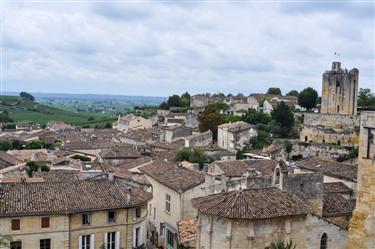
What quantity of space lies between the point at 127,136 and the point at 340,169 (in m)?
58.7

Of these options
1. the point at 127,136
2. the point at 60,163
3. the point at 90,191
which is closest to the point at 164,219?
the point at 90,191

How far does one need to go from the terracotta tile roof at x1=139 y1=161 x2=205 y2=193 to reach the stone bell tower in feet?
70.9

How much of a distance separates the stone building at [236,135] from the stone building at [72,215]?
47.4 m

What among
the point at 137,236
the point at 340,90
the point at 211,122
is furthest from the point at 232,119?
the point at 137,236

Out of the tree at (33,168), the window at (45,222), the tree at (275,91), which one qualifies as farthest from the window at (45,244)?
the tree at (275,91)

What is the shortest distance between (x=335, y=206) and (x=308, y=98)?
85823mm

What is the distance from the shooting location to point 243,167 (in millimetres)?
50375

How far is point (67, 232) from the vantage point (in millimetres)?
32656

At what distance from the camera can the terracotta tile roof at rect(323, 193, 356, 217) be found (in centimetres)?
3225

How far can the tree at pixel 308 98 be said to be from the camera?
116062mm

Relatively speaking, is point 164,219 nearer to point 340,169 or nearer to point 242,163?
point 242,163

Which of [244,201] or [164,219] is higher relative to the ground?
[244,201]

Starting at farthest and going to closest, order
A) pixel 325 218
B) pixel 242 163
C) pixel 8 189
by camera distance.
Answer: pixel 242 163
pixel 8 189
pixel 325 218

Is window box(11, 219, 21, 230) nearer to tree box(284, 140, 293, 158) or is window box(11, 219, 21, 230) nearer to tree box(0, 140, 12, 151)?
tree box(284, 140, 293, 158)
